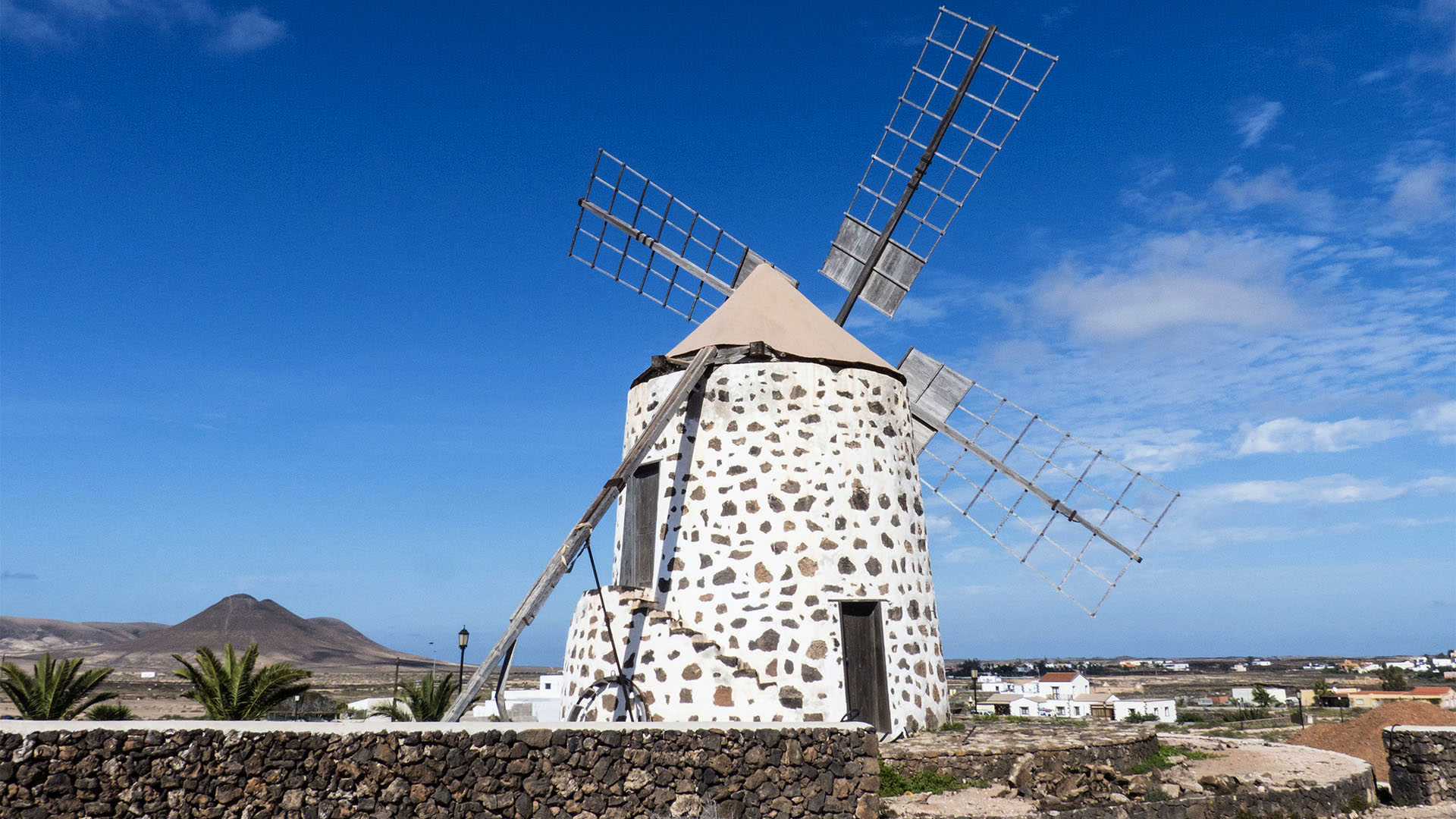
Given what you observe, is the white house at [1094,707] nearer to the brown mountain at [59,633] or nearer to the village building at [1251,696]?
the village building at [1251,696]

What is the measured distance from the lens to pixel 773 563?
8836 millimetres

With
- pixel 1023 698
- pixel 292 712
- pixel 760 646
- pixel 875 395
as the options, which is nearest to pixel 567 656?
pixel 760 646

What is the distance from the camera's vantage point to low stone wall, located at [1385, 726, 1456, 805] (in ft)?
33.3

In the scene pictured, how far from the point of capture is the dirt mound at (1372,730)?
13.3m

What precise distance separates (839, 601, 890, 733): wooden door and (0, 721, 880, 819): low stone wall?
1.84 m

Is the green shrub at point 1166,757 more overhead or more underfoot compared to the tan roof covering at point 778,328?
more underfoot

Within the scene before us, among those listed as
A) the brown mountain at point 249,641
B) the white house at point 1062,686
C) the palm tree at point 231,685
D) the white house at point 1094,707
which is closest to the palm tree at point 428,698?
the palm tree at point 231,685

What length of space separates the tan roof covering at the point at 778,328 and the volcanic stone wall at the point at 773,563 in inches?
15.6

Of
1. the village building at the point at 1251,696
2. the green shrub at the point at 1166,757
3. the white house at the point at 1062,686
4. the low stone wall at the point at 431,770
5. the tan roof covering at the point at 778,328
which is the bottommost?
the village building at the point at 1251,696

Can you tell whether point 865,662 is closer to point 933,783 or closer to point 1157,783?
point 933,783

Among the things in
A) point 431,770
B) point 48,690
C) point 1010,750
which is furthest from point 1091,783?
point 48,690

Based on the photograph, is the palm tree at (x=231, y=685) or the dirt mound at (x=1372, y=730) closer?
the palm tree at (x=231, y=685)

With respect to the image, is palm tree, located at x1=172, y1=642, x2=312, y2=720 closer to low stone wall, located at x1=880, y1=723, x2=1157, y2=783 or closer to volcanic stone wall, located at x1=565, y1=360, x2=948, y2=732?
volcanic stone wall, located at x1=565, y1=360, x2=948, y2=732

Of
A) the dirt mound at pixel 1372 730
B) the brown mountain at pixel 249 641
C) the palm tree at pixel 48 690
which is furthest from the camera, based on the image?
the brown mountain at pixel 249 641
